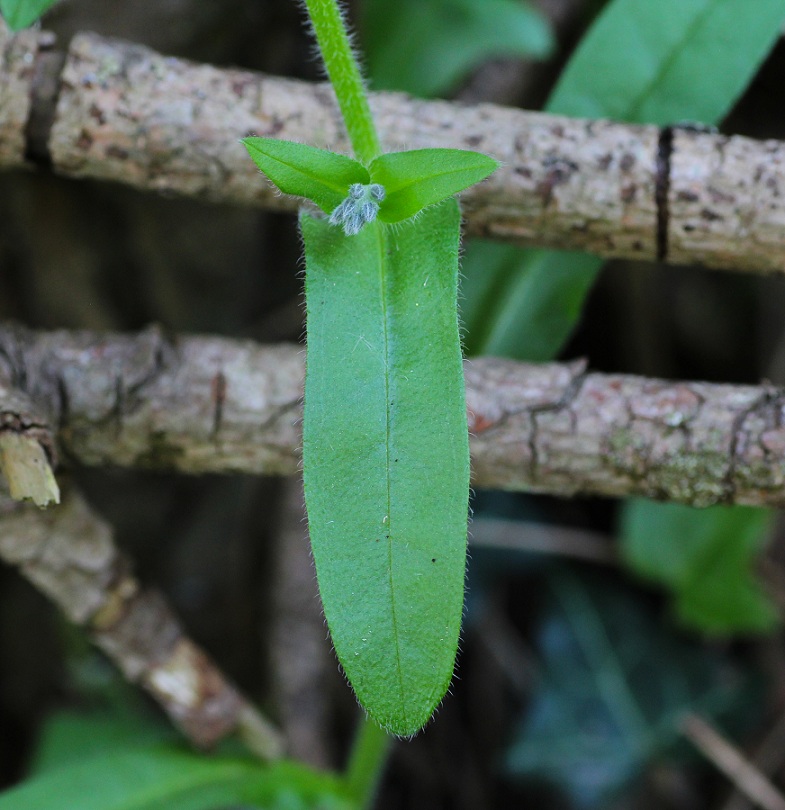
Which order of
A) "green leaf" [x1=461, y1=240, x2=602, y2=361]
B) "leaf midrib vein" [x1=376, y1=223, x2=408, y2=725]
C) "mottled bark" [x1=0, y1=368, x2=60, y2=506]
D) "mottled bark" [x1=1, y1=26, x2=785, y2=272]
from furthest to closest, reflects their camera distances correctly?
"green leaf" [x1=461, y1=240, x2=602, y2=361], "mottled bark" [x1=1, y1=26, x2=785, y2=272], "mottled bark" [x1=0, y1=368, x2=60, y2=506], "leaf midrib vein" [x1=376, y1=223, x2=408, y2=725]

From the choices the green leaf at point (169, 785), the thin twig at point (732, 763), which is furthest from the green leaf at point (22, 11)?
the thin twig at point (732, 763)

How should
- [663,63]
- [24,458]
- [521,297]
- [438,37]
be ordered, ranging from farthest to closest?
[438,37], [521,297], [663,63], [24,458]

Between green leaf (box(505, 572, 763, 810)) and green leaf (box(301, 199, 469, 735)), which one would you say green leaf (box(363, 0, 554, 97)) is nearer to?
green leaf (box(301, 199, 469, 735))

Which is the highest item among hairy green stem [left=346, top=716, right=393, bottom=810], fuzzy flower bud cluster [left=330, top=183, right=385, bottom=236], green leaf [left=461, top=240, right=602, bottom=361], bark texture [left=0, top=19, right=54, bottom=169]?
bark texture [left=0, top=19, right=54, bottom=169]

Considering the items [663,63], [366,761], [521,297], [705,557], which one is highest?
[663,63]

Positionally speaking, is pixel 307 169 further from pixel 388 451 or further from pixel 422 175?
pixel 388 451

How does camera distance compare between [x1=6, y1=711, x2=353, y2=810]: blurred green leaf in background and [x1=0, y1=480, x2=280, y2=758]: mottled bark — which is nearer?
[x1=0, y1=480, x2=280, y2=758]: mottled bark

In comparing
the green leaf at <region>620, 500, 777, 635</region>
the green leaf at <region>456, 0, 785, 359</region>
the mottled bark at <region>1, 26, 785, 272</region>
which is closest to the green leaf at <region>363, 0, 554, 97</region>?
the green leaf at <region>456, 0, 785, 359</region>

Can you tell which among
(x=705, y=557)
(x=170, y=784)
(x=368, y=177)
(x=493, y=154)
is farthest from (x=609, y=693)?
(x=368, y=177)

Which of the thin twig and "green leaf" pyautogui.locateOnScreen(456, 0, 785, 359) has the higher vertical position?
"green leaf" pyautogui.locateOnScreen(456, 0, 785, 359)
